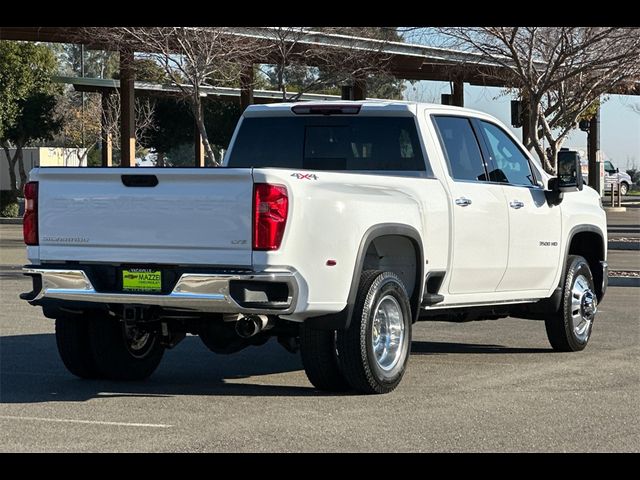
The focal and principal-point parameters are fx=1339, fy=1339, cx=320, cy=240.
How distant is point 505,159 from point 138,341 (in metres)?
3.76

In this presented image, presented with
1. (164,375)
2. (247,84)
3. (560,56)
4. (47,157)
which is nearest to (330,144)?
(164,375)

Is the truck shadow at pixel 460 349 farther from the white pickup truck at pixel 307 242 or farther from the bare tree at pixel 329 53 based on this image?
the bare tree at pixel 329 53

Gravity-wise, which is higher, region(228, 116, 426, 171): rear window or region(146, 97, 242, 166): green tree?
region(146, 97, 242, 166): green tree

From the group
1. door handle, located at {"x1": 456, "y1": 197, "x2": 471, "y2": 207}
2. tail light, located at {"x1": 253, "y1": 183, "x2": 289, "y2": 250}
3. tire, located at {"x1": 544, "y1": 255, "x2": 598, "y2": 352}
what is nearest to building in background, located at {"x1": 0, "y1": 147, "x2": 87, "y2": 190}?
tire, located at {"x1": 544, "y1": 255, "x2": 598, "y2": 352}

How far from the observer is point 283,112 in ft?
39.0

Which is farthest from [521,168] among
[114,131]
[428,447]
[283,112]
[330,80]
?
[114,131]

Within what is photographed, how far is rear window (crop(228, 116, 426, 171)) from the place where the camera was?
37.3ft

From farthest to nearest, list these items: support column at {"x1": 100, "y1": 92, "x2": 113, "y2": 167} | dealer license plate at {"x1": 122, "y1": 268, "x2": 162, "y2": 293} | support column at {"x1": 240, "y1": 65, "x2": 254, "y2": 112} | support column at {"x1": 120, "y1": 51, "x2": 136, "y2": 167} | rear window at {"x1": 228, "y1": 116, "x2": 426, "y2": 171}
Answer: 1. support column at {"x1": 100, "y1": 92, "x2": 113, "y2": 167}
2. support column at {"x1": 120, "y1": 51, "x2": 136, "y2": 167}
3. support column at {"x1": 240, "y1": 65, "x2": 254, "y2": 112}
4. rear window at {"x1": 228, "y1": 116, "x2": 426, "y2": 171}
5. dealer license plate at {"x1": 122, "y1": 268, "x2": 162, "y2": 293}

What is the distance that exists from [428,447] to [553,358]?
4.54 metres

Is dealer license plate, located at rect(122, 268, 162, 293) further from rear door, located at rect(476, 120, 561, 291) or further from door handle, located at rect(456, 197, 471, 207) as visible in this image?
rear door, located at rect(476, 120, 561, 291)

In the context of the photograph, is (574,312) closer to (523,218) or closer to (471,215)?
(523,218)

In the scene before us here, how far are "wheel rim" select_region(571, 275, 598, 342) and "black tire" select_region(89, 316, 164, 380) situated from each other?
4.18 metres

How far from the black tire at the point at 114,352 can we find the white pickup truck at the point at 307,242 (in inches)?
0.4

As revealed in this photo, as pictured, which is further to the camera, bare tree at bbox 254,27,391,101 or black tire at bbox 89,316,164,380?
bare tree at bbox 254,27,391,101
